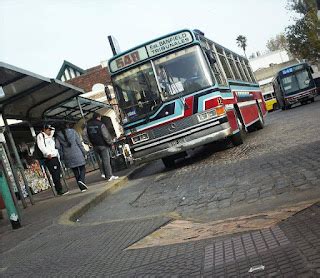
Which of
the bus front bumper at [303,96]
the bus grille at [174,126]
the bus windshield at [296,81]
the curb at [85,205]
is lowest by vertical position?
the curb at [85,205]

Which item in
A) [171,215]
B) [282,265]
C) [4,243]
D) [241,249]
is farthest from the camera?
[4,243]

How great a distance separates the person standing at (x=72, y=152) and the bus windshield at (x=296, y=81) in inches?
1010

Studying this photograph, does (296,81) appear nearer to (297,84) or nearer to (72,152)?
(297,84)

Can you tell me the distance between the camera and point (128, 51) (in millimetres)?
11352

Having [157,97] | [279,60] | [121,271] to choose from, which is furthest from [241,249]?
[279,60]

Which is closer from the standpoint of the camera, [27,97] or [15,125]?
[27,97]

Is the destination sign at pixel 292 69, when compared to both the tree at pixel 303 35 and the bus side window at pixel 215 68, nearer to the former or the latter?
the tree at pixel 303 35

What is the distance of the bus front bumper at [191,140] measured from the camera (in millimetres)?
10578

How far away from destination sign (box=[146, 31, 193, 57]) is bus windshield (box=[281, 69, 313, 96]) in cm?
2435

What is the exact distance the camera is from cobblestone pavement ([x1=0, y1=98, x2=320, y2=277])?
11.2ft

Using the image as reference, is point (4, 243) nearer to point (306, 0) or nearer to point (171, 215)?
point (171, 215)

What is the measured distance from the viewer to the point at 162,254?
161 inches

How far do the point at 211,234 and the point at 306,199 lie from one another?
1.27 meters

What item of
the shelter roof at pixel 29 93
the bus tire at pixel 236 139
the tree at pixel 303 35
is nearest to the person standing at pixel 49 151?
the shelter roof at pixel 29 93
